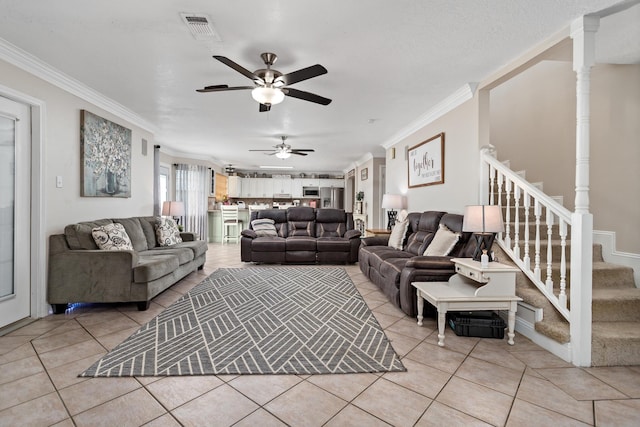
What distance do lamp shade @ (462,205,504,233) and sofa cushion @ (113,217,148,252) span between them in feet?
13.2

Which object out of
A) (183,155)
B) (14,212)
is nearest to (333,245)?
(14,212)

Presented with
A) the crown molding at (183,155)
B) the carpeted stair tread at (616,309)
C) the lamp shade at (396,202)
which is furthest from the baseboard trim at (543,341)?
the crown molding at (183,155)

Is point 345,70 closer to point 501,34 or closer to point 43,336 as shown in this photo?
point 501,34

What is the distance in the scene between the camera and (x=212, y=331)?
96.8 inches

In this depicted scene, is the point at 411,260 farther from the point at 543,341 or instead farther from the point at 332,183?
the point at 332,183

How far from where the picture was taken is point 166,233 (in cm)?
454

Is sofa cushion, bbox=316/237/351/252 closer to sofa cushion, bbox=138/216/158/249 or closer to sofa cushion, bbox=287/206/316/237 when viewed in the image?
sofa cushion, bbox=287/206/316/237

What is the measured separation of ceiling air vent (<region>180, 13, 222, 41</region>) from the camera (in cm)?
206

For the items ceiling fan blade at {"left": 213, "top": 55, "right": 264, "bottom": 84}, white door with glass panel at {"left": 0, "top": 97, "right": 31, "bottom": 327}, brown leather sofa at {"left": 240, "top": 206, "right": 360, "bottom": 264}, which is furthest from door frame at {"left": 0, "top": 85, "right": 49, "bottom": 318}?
brown leather sofa at {"left": 240, "top": 206, "right": 360, "bottom": 264}

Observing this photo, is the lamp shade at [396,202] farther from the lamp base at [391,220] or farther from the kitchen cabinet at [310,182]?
the kitchen cabinet at [310,182]

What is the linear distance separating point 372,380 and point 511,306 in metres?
1.33

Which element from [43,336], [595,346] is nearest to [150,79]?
[43,336]

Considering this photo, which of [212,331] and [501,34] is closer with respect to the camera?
[501,34]

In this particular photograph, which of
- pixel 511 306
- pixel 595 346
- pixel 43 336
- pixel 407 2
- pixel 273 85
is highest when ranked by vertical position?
pixel 407 2
